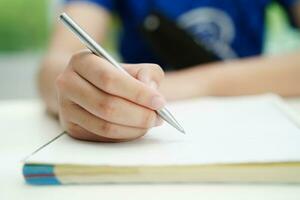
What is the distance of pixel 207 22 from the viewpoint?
108 cm

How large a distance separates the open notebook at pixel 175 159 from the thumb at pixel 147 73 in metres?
0.06

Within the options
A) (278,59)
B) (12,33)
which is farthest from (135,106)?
(12,33)

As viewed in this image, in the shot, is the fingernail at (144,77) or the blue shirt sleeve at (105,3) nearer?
the fingernail at (144,77)

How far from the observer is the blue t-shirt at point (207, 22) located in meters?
1.07

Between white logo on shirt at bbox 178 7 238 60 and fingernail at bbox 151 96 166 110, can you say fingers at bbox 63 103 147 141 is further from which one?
white logo on shirt at bbox 178 7 238 60

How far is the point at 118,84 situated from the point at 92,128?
60 mm

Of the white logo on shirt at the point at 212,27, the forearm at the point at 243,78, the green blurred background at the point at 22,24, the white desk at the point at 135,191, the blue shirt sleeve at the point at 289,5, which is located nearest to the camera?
the white desk at the point at 135,191

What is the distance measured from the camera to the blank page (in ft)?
1.36

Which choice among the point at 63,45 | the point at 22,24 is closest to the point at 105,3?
the point at 63,45

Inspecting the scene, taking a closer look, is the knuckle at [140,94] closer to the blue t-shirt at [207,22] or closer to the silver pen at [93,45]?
the silver pen at [93,45]

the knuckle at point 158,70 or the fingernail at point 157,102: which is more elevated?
the knuckle at point 158,70

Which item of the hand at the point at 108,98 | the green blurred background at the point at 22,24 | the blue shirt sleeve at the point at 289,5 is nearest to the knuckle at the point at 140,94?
the hand at the point at 108,98

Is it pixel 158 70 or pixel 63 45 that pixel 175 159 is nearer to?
pixel 158 70

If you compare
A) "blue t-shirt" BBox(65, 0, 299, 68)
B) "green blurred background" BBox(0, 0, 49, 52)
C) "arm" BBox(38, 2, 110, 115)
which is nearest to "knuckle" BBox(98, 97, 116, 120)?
"arm" BBox(38, 2, 110, 115)
